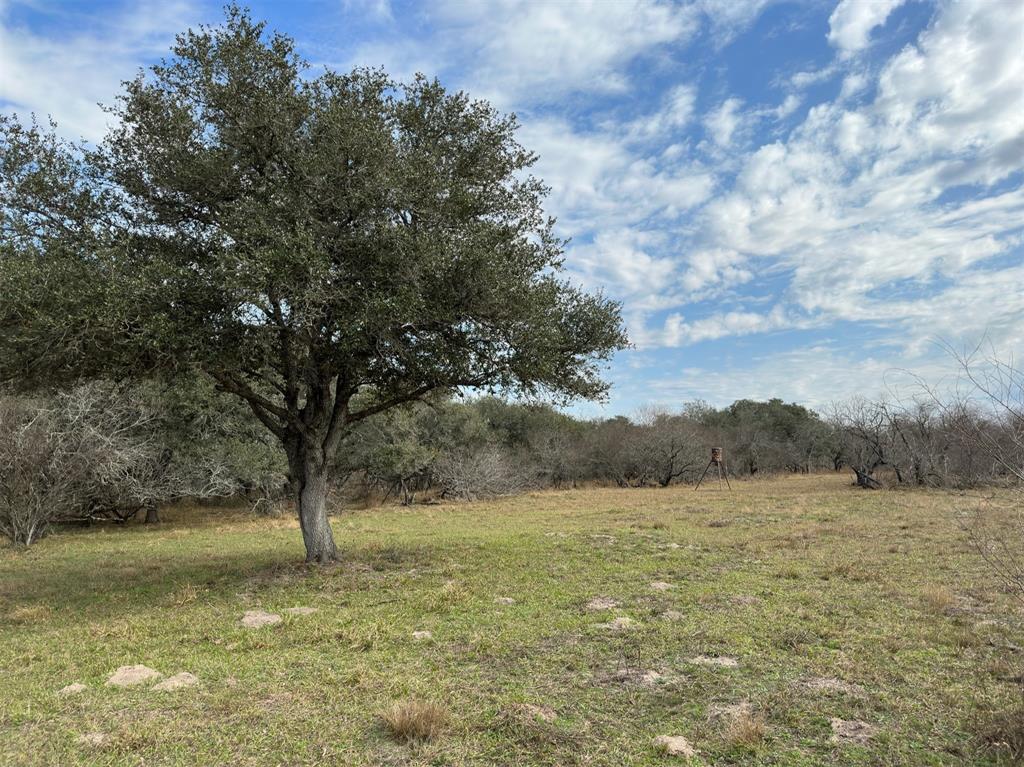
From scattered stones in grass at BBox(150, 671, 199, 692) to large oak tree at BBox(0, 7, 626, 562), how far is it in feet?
14.0

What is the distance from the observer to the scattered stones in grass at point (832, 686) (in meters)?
5.27

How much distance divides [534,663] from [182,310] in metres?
6.74

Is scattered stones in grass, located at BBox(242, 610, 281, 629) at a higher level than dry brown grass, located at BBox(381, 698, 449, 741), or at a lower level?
lower

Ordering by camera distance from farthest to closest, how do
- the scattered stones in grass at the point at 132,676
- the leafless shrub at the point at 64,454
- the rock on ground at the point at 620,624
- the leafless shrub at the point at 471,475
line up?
the leafless shrub at the point at 471,475 → the leafless shrub at the point at 64,454 → the rock on ground at the point at 620,624 → the scattered stones in grass at the point at 132,676

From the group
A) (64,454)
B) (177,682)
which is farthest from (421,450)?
(177,682)

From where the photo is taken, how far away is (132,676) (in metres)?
5.97

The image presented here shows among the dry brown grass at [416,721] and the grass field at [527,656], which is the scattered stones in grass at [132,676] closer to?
the grass field at [527,656]

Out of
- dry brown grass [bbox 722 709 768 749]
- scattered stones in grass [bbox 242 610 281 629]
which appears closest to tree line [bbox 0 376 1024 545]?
dry brown grass [bbox 722 709 768 749]

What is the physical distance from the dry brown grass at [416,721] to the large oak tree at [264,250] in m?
5.56

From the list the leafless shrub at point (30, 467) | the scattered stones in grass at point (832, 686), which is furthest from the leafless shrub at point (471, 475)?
the scattered stones in grass at point (832, 686)

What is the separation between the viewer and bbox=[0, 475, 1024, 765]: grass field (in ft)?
14.4

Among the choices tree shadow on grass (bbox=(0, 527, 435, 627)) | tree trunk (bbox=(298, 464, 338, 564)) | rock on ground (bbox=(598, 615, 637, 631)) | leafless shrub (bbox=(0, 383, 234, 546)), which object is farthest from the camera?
leafless shrub (bbox=(0, 383, 234, 546))

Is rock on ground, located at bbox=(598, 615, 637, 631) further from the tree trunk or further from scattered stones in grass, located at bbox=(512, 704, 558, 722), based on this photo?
the tree trunk

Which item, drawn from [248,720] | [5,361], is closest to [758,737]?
[248,720]
